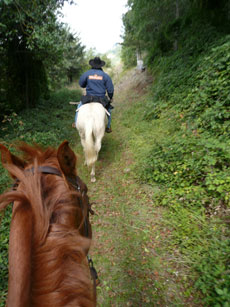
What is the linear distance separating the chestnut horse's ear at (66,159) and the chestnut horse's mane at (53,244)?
141mm

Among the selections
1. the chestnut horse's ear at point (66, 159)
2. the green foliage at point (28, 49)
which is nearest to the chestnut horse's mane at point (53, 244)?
the chestnut horse's ear at point (66, 159)

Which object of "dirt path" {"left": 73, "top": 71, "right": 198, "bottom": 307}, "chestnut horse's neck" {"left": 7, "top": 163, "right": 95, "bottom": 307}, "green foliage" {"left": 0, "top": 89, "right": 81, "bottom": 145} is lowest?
"dirt path" {"left": 73, "top": 71, "right": 198, "bottom": 307}

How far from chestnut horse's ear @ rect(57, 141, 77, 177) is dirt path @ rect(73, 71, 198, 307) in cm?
204

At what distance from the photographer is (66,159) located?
1.19m

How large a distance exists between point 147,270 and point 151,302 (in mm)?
367

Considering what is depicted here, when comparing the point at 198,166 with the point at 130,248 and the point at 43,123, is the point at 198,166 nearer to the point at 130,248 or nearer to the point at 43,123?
the point at 130,248

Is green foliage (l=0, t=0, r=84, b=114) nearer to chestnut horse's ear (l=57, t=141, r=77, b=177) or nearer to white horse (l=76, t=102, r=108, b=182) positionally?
white horse (l=76, t=102, r=108, b=182)

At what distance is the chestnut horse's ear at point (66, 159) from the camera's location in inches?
44.1

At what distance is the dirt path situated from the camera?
2242 millimetres

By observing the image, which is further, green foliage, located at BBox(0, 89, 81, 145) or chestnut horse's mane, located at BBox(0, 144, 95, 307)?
green foliage, located at BBox(0, 89, 81, 145)

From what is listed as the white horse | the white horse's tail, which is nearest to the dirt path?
the white horse's tail

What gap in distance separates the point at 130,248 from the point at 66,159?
2298 millimetres

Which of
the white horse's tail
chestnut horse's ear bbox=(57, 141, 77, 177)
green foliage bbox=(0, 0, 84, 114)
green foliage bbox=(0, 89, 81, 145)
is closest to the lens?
chestnut horse's ear bbox=(57, 141, 77, 177)

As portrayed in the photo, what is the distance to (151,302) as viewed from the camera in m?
2.16
